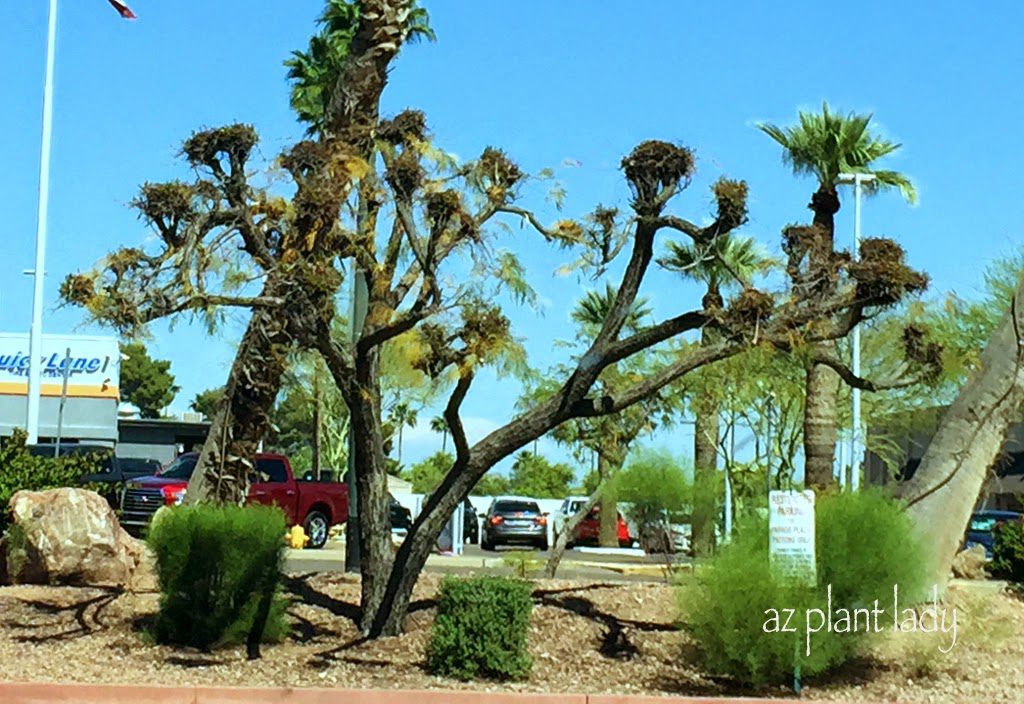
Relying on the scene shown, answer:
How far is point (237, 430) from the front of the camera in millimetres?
18375

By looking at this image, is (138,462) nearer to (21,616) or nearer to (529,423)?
(21,616)

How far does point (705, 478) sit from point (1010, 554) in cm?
530

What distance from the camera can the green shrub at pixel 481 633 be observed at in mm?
13727

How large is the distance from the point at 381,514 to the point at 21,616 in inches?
164

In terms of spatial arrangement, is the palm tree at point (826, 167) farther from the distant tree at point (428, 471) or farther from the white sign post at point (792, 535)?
the distant tree at point (428, 471)

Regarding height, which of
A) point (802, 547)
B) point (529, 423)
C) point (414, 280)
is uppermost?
point (414, 280)

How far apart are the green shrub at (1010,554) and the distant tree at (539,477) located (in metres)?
61.0

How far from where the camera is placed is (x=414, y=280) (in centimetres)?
1608

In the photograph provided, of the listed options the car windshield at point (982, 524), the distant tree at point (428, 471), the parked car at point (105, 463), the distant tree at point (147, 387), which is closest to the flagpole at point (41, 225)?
the parked car at point (105, 463)

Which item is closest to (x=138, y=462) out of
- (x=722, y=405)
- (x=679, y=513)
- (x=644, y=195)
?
(x=722, y=405)

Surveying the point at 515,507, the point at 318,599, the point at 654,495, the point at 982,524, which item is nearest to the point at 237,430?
the point at 318,599

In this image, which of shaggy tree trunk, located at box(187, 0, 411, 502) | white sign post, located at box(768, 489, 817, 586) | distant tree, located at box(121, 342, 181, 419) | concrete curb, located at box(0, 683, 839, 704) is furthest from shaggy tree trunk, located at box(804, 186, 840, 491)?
distant tree, located at box(121, 342, 181, 419)

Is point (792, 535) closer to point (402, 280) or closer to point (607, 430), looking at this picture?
point (402, 280)

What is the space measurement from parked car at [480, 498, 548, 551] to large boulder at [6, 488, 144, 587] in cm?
2312
